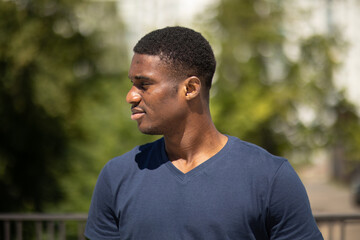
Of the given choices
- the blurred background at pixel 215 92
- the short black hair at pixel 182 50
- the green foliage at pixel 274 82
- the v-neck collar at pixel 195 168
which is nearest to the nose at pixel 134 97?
the short black hair at pixel 182 50

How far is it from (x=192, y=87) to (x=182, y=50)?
145 mm

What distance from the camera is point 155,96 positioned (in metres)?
1.66

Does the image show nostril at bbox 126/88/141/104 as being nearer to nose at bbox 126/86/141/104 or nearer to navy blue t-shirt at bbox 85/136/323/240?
nose at bbox 126/86/141/104

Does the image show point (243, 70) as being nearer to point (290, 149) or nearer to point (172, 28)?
point (290, 149)

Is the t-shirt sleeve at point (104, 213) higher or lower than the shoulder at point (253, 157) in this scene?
lower

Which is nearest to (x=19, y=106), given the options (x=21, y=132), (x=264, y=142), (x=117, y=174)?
(x=21, y=132)

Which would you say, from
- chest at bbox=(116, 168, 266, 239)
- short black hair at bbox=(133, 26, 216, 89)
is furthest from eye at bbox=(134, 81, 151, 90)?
chest at bbox=(116, 168, 266, 239)

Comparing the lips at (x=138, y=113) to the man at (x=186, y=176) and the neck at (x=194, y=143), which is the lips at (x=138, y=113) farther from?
the neck at (x=194, y=143)

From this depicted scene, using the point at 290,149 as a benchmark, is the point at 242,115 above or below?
above

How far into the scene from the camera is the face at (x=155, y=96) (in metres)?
1.65

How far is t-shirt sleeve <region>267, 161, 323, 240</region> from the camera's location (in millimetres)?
1511

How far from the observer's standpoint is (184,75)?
1684 millimetres

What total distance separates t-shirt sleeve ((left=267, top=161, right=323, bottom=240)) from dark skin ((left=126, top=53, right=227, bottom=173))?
11.6 inches

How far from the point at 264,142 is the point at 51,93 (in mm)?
9189
